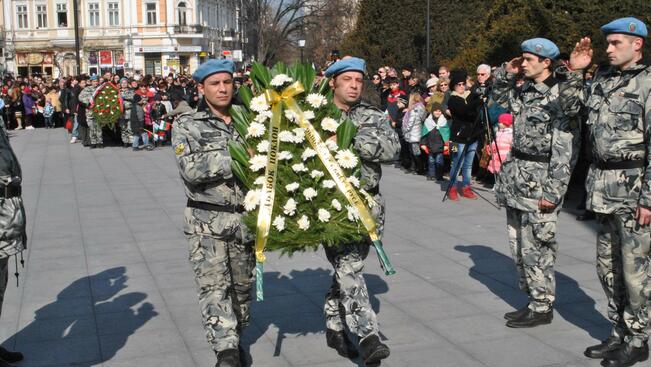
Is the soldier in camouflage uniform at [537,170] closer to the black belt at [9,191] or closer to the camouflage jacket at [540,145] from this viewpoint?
the camouflage jacket at [540,145]

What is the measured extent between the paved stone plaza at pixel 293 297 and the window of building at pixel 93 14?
6209 cm

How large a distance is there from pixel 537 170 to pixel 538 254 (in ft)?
2.03

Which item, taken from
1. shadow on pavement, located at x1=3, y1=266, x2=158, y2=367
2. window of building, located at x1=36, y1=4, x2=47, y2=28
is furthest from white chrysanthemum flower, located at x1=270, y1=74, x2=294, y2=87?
window of building, located at x1=36, y1=4, x2=47, y2=28

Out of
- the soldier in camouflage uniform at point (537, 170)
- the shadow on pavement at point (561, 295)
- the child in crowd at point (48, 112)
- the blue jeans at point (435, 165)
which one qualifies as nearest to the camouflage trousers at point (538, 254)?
the soldier in camouflage uniform at point (537, 170)

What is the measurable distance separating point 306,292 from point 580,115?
277 cm

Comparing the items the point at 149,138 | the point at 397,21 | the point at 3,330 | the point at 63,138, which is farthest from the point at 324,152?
the point at 397,21

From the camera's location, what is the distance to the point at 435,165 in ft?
46.3

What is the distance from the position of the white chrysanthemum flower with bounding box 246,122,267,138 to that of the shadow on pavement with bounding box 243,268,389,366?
1.61 meters

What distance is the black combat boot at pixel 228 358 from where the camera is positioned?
502 cm

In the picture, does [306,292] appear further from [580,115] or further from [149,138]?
[149,138]

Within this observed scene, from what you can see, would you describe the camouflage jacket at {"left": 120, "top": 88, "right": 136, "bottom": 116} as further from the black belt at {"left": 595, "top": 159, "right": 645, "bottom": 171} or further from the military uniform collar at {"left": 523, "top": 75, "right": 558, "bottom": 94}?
the black belt at {"left": 595, "top": 159, "right": 645, "bottom": 171}

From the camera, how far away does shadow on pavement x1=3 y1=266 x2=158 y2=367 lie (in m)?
5.67

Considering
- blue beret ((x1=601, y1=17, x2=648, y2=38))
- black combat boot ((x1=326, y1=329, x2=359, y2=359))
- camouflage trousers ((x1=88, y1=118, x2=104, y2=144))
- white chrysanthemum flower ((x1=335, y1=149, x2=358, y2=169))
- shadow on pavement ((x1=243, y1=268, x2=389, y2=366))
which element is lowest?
shadow on pavement ((x1=243, y1=268, x2=389, y2=366))

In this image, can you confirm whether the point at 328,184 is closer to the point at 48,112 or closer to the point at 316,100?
the point at 316,100
